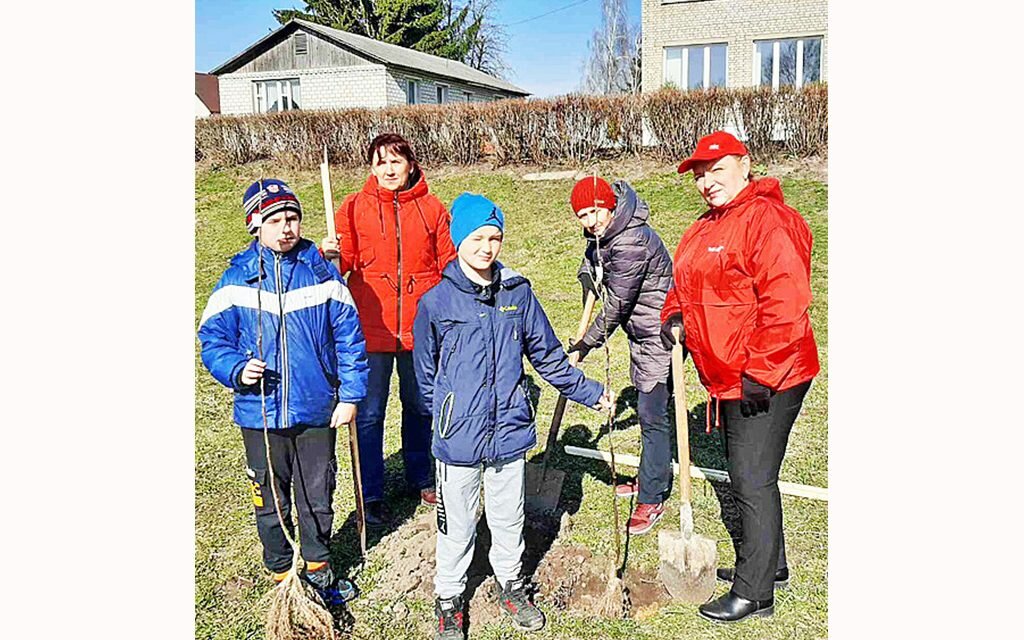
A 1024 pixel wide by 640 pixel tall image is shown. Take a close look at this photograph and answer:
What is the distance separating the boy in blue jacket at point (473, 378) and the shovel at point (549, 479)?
868 millimetres

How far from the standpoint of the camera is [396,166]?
3188 mm

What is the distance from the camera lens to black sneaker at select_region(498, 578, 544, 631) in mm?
2775

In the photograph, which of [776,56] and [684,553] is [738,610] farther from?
[776,56]

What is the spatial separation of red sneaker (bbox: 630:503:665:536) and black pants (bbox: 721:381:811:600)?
71 centimetres

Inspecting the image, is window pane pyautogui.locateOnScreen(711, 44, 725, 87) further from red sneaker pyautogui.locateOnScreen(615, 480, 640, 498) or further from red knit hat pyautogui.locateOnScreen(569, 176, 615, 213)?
red knit hat pyautogui.locateOnScreen(569, 176, 615, 213)

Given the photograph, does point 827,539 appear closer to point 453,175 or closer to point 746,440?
point 746,440

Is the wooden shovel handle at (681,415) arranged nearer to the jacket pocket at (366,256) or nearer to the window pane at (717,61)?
the jacket pocket at (366,256)

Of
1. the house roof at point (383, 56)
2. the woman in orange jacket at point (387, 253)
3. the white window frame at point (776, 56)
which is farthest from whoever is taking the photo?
the white window frame at point (776, 56)

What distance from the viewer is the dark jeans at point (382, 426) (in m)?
3.41

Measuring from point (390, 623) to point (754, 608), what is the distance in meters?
1.32

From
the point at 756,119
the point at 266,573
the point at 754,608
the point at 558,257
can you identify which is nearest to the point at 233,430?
the point at 266,573

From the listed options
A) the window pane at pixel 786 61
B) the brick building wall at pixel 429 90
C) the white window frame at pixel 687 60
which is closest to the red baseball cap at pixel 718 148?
the brick building wall at pixel 429 90

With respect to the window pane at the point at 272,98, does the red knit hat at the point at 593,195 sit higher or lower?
lower

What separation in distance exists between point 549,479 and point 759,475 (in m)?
1.27
